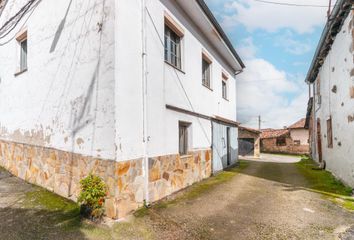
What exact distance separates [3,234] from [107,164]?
1.99 meters

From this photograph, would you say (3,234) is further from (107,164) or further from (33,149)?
(33,149)

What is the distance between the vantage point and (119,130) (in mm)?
4605

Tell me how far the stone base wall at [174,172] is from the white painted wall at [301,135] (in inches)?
1139

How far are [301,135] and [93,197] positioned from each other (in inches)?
1357

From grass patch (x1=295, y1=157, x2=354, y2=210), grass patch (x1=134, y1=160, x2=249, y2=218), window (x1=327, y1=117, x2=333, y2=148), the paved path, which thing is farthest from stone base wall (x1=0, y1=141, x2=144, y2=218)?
window (x1=327, y1=117, x2=333, y2=148)

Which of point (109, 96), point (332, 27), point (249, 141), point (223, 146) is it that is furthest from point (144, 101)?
point (249, 141)

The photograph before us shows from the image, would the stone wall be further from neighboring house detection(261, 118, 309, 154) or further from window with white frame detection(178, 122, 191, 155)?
window with white frame detection(178, 122, 191, 155)

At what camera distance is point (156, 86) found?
589 centimetres

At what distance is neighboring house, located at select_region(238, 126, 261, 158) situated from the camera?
24.3 m

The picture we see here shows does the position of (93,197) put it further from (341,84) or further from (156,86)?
(341,84)

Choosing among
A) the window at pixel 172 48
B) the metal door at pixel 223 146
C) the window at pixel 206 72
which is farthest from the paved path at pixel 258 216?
the window at pixel 206 72

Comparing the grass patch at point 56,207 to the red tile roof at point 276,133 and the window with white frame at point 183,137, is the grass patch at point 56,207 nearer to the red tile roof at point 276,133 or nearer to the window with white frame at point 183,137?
the window with white frame at point 183,137

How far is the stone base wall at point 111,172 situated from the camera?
14.9 ft

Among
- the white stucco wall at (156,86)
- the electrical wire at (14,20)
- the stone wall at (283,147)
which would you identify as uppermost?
the electrical wire at (14,20)
